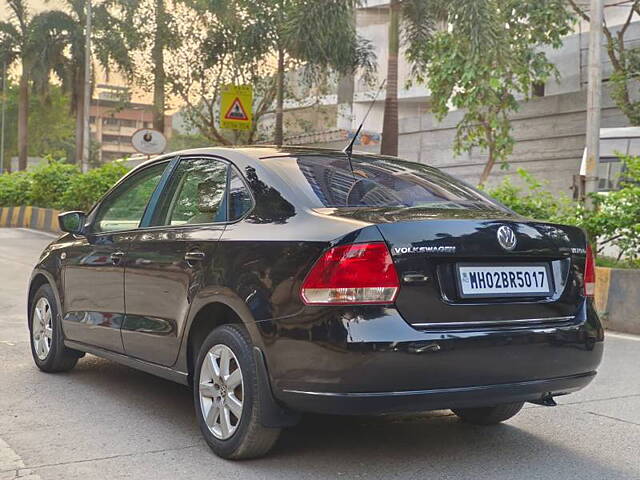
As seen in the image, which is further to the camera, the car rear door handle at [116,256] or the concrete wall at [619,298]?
the concrete wall at [619,298]

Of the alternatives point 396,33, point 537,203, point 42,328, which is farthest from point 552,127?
point 42,328

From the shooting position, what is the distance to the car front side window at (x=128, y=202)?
5.42m

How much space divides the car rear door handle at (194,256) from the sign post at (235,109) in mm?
13640

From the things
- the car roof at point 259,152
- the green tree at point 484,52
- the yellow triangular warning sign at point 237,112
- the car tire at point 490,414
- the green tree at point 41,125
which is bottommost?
the car tire at point 490,414

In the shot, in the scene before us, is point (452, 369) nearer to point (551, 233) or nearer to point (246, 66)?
point (551, 233)

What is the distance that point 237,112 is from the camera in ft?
59.7

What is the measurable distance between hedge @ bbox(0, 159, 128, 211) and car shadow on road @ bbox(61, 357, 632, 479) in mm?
15862

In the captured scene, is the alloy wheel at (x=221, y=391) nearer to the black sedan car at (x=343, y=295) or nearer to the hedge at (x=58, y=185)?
the black sedan car at (x=343, y=295)

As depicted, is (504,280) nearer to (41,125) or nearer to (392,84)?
(392,84)

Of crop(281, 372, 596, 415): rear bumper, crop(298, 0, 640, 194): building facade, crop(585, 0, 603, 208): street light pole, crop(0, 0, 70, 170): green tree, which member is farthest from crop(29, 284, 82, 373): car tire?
crop(0, 0, 70, 170): green tree

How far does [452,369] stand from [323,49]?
18.3 meters

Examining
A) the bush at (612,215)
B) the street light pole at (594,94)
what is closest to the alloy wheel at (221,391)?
the bush at (612,215)

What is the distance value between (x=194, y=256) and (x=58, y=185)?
20.3 meters

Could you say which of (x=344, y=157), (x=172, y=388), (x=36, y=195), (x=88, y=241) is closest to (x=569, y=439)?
(x=344, y=157)
